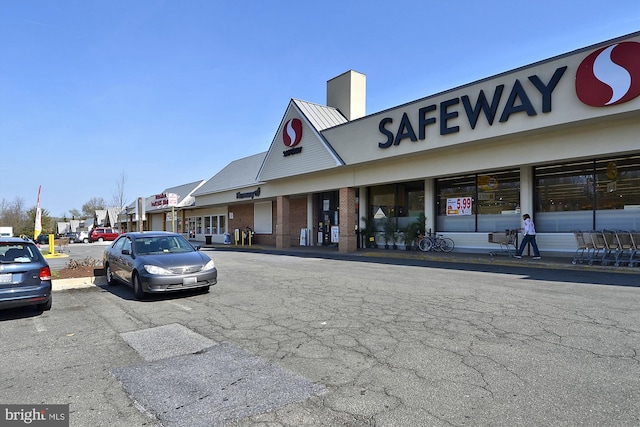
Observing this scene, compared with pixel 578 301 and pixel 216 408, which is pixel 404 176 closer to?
pixel 578 301

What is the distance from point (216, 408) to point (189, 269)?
18.2 feet

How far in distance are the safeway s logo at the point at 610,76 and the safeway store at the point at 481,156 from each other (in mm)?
28

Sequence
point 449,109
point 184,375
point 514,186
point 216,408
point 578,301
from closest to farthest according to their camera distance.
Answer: point 216,408 < point 184,375 < point 578,301 < point 449,109 < point 514,186

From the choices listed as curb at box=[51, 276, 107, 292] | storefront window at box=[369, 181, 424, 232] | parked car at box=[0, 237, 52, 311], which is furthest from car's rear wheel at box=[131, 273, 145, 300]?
storefront window at box=[369, 181, 424, 232]

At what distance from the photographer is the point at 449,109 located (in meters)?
14.9

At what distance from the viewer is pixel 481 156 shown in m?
15.1

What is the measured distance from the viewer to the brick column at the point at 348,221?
20422 millimetres

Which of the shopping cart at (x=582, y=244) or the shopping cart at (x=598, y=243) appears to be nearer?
the shopping cart at (x=598, y=243)

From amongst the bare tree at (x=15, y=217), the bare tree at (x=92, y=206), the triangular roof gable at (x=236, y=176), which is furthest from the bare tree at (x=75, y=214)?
the triangular roof gable at (x=236, y=176)

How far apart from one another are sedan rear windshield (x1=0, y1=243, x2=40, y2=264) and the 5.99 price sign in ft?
52.4

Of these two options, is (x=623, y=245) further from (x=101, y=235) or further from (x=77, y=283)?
(x=101, y=235)

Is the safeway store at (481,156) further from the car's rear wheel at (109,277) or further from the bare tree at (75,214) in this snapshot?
the bare tree at (75,214)

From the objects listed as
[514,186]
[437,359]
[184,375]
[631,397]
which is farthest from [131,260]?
[514,186]

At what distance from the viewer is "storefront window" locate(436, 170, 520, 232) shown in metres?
16.5
